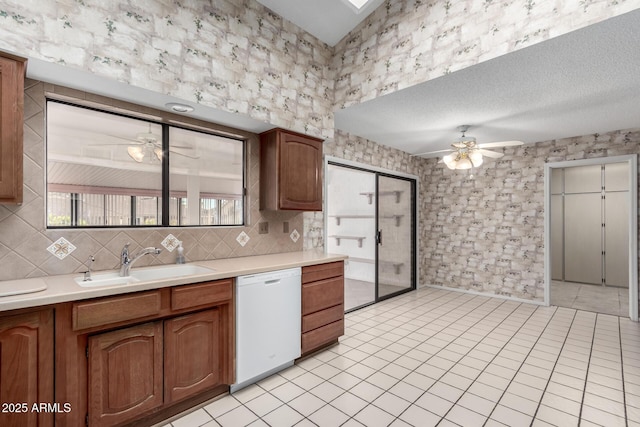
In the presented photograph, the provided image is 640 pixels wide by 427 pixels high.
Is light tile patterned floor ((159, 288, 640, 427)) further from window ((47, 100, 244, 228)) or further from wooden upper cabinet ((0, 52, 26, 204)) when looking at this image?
wooden upper cabinet ((0, 52, 26, 204))

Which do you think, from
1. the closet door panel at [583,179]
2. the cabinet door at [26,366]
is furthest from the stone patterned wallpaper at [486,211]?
the cabinet door at [26,366]

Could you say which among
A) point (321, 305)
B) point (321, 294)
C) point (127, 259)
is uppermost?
point (127, 259)

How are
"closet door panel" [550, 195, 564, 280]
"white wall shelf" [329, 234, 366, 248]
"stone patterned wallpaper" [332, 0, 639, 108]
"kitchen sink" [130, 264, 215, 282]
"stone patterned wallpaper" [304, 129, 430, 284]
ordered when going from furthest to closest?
"closet door panel" [550, 195, 564, 280] → "white wall shelf" [329, 234, 366, 248] → "stone patterned wallpaper" [304, 129, 430, 284] → "kitchen sink" [130, 264, 215, 282] → "stone patterned wallpaper" [332, 0, 639, 108]

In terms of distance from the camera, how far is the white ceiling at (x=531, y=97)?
2.10 meters

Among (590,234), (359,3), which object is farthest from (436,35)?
(590,234)

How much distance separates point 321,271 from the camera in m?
2.86

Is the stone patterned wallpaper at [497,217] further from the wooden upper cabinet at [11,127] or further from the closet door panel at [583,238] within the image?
the wooden upper cabinet at [11,127]

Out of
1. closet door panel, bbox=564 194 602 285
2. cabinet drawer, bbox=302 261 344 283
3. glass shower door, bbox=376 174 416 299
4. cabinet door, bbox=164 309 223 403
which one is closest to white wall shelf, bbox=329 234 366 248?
glass shower door, bbox=376 174 416 299

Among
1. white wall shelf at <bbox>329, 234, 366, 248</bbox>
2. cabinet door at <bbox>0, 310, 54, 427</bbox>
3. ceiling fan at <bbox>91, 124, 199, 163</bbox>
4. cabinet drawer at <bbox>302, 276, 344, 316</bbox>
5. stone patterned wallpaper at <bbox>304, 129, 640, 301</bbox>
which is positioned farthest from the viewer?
white wall shelf at <bbox>329, 234, 366, 248</bbox>

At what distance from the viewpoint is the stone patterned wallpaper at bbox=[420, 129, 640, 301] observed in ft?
14.7

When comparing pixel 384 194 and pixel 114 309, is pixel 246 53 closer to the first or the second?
pixel 114 309

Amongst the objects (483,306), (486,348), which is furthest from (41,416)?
(483,306)

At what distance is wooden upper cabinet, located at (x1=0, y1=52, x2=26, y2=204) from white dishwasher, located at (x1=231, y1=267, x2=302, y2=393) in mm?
1383

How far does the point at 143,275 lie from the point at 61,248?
1.73ft
